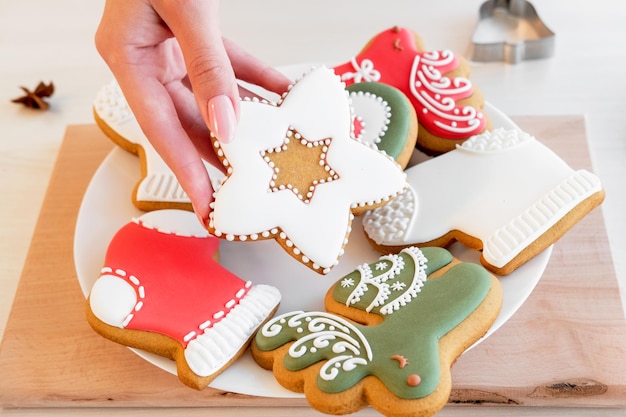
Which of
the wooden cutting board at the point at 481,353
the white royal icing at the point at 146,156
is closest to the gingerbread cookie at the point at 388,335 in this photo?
the wooden cutting board at the point at 481,353

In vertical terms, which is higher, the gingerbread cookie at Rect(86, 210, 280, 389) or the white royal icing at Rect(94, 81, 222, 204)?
the white royal icing at Rect(94, 81, 222, 204)

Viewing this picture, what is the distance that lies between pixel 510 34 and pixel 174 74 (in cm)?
77

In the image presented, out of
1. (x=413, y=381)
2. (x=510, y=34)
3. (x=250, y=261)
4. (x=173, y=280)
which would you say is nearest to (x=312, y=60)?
(x=510, y=34)

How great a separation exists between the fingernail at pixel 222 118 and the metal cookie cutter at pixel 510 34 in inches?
31.4

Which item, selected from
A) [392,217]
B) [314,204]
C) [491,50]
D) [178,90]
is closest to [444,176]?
[392,217]

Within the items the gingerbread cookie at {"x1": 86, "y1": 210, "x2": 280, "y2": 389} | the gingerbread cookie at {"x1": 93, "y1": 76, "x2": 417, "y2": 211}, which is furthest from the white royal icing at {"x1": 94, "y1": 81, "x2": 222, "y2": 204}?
the gingerbread cookie at {"x1": 86, "y1": 210, "x2": 280, "y2": 389}

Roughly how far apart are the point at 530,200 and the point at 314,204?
0.31 m

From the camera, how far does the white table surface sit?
57.7 inches

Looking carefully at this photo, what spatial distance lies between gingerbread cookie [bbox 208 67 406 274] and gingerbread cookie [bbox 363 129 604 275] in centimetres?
7

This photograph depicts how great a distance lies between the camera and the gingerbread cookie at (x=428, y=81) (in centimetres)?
127

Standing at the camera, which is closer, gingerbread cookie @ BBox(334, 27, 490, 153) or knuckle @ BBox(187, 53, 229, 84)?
knuckle @ BBox(187, 53, 229, 84)

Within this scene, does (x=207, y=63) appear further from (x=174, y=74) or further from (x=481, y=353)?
(x=481, y=353)

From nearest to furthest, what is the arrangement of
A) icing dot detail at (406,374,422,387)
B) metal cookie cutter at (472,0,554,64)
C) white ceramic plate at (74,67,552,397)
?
icing dot detail at (406,374,422,387), white ceramic plate at (74,67,552,397), metal cookie cutter at (472,0,554,64)

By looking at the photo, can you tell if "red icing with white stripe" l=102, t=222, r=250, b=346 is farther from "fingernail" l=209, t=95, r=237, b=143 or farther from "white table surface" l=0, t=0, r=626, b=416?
"white table surface" l=0, t=0, r=626, b=416
